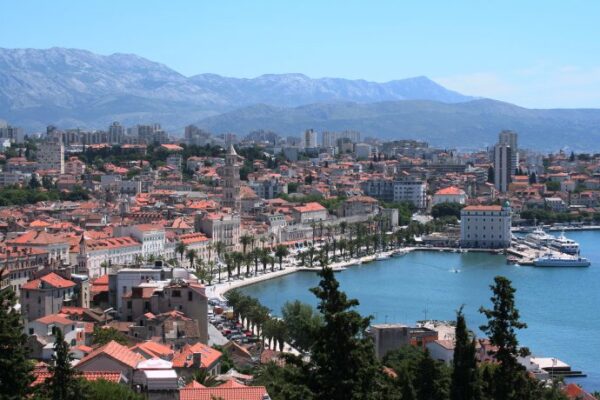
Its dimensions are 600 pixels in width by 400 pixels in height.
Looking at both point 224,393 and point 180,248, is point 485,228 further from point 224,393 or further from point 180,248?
point 224,393

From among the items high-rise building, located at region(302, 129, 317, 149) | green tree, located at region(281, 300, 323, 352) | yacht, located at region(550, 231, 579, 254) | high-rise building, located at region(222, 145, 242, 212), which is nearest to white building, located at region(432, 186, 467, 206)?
yacht, located at region(550, 231, 579, 254)

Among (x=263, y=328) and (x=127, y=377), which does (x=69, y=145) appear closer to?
(x=263, y=328)

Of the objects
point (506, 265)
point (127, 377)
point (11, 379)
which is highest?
point (11, 379)

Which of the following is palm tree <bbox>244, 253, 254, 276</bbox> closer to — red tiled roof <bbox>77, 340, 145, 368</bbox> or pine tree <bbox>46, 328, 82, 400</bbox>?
red tiled roof <bbox>77, 340, 145, 368</bbox>

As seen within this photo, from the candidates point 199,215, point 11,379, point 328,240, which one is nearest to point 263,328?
point 11,379

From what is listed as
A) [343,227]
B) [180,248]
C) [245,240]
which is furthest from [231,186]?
[180,248]
